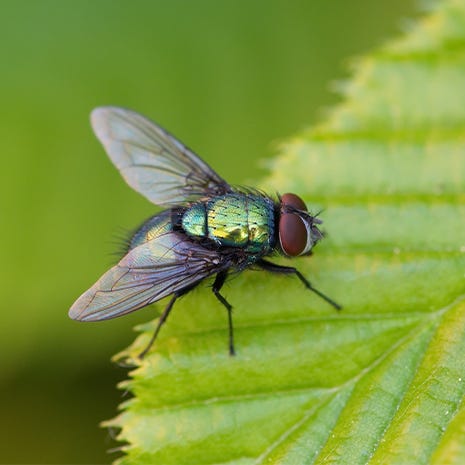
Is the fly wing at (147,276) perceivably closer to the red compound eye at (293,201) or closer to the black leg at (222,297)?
the black leg at (222,297)

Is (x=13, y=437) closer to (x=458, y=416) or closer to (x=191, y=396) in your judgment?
(x=191, y=396)

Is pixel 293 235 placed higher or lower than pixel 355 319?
higher

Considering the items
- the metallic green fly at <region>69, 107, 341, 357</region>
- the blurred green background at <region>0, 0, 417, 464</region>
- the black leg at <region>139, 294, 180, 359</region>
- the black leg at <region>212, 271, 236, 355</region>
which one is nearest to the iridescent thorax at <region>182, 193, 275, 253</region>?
the metallic green fly at <region>69, 107, 341, 357</region>

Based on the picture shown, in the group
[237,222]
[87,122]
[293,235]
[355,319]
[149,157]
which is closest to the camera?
[355,319]

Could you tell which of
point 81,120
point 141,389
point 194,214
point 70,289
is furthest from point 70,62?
point 141,389

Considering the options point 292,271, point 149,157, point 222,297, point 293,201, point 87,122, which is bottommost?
point 222,297

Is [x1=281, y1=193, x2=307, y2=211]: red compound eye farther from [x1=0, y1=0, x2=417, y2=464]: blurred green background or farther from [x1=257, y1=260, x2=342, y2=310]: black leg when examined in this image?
[x1=0, y1=0, x2=417, y2=464]: blurred green background

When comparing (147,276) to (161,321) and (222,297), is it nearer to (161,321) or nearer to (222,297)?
(161,321)

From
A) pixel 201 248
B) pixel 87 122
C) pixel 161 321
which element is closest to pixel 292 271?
pixel 201 248
